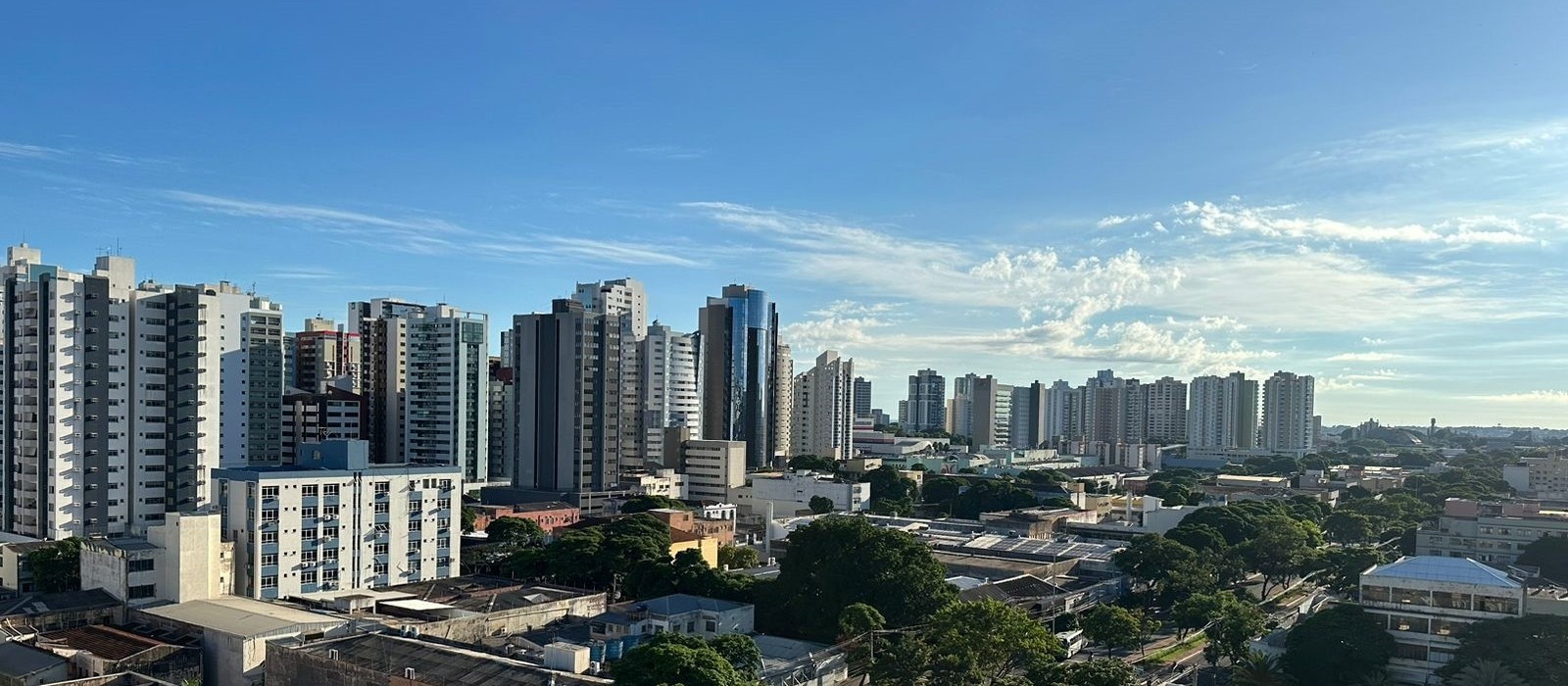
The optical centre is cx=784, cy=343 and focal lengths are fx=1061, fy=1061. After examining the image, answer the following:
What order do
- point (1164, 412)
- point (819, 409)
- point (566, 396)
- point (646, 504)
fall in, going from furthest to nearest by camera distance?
point (1164, 412), point (819, 409), point (566, 396), point (646, 504)

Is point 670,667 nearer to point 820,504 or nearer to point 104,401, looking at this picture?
point 104,401

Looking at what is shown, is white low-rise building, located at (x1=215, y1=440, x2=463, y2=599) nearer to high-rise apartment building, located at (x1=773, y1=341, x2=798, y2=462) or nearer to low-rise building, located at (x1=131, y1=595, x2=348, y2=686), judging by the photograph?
low-rise building, located at (x1=131, y1=595, x2=348, y2=686)

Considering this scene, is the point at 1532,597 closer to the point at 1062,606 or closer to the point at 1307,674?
the point at 1307,674

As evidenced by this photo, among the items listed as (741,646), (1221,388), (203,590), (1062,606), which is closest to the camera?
(741,646)

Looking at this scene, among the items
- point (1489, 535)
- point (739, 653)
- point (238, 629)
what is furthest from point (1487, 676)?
point (1489, 535)

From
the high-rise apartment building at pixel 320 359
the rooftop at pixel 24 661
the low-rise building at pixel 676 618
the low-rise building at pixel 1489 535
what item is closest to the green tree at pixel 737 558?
the low-rise building at pixel 676 618

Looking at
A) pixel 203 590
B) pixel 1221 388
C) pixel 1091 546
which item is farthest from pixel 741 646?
pixel 1221 388

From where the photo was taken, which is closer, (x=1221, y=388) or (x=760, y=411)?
(x=760, y=411)

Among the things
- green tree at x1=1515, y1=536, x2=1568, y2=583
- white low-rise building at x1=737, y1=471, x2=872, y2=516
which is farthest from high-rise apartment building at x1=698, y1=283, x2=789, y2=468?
green tree at x1=1515, y1=536, x2=1568, y2=583
